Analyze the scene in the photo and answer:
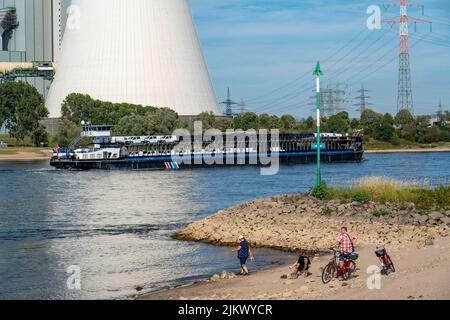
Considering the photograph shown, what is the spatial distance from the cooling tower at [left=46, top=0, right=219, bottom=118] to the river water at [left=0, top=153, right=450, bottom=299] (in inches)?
1580

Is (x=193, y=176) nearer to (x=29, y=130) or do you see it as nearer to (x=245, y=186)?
(x=245, y=186)

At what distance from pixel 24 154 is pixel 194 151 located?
17.7 meters

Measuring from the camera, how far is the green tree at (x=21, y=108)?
8219 cm

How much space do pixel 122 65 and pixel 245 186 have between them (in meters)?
50.7

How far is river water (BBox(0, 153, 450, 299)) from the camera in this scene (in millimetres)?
17844

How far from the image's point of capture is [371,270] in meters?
15.7

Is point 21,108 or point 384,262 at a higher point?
point 21,108

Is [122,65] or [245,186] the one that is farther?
[122,65]

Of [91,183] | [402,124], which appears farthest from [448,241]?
[402,124]

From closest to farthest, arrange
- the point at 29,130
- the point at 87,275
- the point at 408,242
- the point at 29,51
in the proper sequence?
1. the point at 87,275
2. the point at 408,242
3. the point at 29,130
4. the point at 29,51

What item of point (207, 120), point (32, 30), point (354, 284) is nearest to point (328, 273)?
point (354, 284)

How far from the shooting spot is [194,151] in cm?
6831

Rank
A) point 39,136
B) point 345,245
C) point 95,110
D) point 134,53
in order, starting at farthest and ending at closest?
point 134,53 < point 39,136 < point 95,110 < point 345,245

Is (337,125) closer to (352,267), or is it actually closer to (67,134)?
(67,134)
